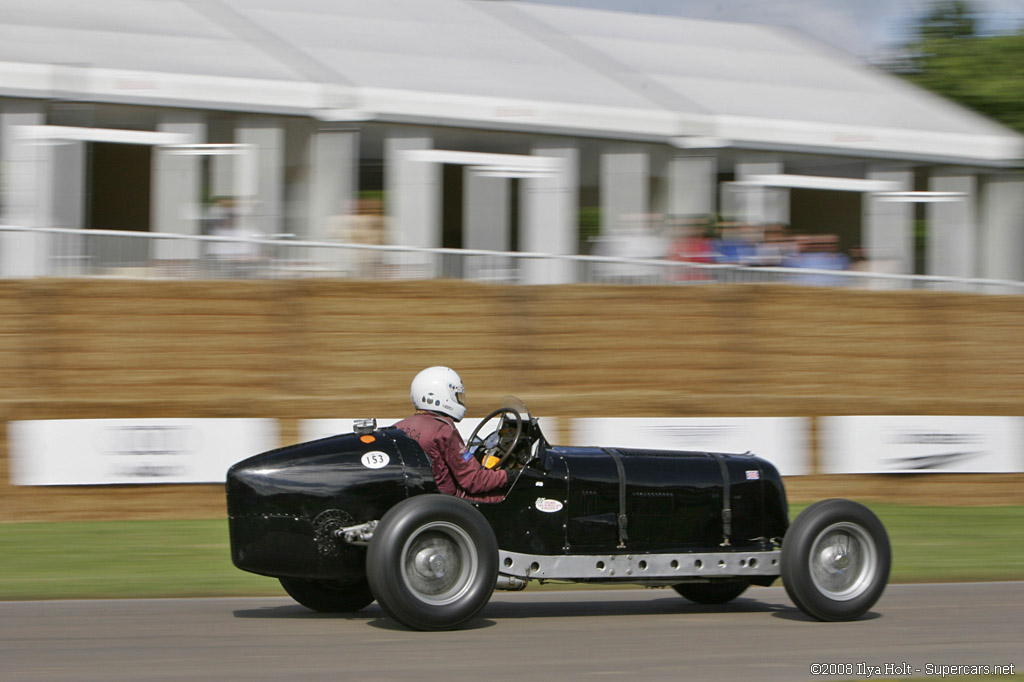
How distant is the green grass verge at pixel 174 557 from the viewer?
875 centimetres

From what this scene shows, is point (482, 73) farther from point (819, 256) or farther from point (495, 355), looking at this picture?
point (495, 355)

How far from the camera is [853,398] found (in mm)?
14086

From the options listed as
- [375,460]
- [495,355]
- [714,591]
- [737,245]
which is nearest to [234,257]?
[495,355]

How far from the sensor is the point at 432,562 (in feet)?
22.2

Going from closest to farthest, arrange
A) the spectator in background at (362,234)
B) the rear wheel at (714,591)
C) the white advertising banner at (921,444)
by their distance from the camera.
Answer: the rear wheel at (714,591) < the spectator in background at (362,234) < the white advertising banner at (921,444)

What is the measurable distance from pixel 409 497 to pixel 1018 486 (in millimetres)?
9684

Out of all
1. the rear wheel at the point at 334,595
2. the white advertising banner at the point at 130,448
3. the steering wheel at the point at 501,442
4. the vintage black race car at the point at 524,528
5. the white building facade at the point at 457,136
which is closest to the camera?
the vintage black race car at the point at 524,528

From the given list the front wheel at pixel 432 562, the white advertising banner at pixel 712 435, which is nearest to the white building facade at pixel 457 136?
the white advertising banner at pixel 712 435

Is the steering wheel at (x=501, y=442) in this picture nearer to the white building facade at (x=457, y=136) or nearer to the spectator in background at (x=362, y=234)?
the spectator in background at (x=362, y=234)

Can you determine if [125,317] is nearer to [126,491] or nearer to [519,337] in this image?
[126,491]

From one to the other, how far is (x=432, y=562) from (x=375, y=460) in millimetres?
649

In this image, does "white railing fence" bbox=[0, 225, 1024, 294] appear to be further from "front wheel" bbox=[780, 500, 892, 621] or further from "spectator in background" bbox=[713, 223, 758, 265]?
"front wheel" bbox=[780, 500, 892, 621]

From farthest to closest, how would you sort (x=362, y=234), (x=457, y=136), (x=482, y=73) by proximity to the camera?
1. (x=482, y=73)
2. (x=457, y=136)
3. (x=362, y=234)

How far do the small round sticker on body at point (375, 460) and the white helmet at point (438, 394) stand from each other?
414 millimetres
